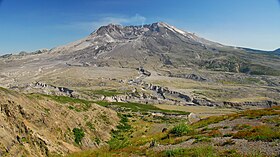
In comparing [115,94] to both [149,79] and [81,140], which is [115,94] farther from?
[81,140]

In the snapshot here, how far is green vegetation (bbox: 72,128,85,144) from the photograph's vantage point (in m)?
28.4

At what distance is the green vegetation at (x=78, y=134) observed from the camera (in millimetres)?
28361

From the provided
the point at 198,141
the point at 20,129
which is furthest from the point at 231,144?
the point at 20,129

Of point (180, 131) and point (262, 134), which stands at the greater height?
point (262, 134)

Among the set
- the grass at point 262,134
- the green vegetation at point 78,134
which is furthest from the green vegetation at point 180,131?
the green vegetation at point 78,134

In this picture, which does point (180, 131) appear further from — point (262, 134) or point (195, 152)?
point (195, 152)

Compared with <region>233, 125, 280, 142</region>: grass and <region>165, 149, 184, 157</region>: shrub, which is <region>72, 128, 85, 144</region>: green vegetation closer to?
<region>165, 149, 184, 157</region>: shrub

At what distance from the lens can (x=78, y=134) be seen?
1151 inches

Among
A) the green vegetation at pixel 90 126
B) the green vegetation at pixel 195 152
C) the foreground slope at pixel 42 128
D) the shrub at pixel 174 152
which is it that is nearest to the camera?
the green vegetation at pixel 195 152

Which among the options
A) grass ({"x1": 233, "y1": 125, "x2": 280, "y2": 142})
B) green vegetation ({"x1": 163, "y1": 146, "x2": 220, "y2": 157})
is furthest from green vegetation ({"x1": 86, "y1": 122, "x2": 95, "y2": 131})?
green vegetation ({"x1": 163, "y1": 146, "x2": 220, "y2": 157})

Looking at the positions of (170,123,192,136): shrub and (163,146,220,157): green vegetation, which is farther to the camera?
(170,123,192,136): shrub

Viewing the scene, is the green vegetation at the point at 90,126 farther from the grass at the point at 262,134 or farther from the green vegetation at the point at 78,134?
the grass at the point at 262,134

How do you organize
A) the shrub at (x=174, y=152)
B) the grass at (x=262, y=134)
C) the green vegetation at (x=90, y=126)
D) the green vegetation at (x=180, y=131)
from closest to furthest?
the shrub at (x=174, y=152) < the grass at (x=262, y=134) < the green vegetation at (x=180, y=131) < the green vegetation at (x=90, y=126)

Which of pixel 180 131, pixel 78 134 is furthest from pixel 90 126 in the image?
pixel 180 131
